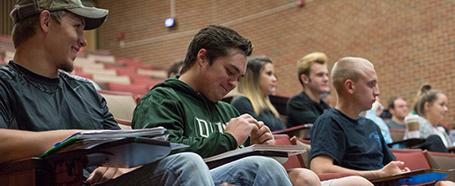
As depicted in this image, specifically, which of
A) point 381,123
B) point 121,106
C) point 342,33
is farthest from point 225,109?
point 342,33

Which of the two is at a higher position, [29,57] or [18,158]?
[29,57]

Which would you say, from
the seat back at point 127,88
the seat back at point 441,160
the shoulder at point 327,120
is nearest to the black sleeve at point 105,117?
the shoulder at point 327,120

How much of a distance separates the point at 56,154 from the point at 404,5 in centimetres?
641

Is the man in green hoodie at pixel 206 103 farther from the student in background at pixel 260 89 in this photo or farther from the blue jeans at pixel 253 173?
the student in background at pixel 260 89

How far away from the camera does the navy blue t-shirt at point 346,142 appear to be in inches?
104

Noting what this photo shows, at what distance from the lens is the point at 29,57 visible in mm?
1899

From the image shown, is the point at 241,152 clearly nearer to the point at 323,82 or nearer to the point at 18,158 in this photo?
the point at 18,158

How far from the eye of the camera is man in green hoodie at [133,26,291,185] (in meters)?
1.89

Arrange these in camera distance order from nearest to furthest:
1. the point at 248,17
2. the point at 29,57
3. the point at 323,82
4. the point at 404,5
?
the point at 29,57, the point at 323,82, the point at 404,5, the point at 248,17

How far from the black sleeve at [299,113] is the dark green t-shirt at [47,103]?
2.19 m

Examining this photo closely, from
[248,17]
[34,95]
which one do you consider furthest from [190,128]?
[248,17]

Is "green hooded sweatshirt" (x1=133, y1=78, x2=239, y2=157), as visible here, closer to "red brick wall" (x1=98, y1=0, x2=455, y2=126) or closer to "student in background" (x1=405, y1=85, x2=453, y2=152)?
"student in background" (x1=405, y1=85, x2=453, y2=152)

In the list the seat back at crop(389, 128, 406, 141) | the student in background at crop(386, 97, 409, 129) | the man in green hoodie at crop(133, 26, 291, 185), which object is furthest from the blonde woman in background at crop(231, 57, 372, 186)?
the student in background at crop(386, 97, 409, 129)

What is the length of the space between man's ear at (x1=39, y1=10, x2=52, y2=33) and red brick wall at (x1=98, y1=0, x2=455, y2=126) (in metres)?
5.78
